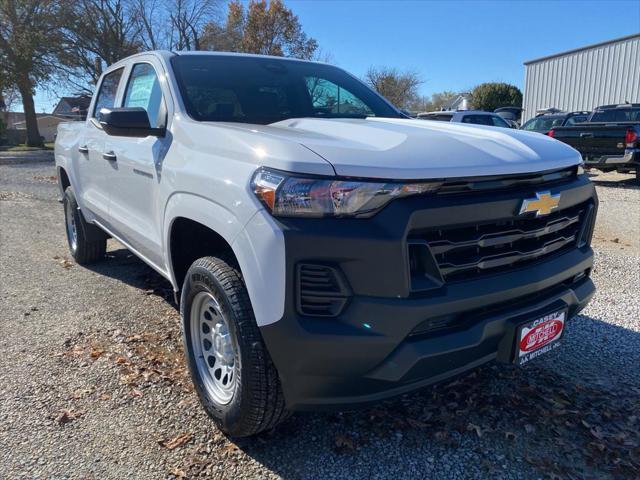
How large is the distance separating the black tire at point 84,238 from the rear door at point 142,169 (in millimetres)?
1360

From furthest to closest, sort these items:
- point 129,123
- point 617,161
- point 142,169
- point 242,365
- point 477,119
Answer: point 477,119 → point 617,161 → point 142,169 → point 129,123 → point 242,365

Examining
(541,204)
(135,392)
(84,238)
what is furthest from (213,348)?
(84,238)

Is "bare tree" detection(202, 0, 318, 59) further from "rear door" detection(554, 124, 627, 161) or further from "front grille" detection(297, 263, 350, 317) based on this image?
"front grille" detection(297, 263, 350, 317)

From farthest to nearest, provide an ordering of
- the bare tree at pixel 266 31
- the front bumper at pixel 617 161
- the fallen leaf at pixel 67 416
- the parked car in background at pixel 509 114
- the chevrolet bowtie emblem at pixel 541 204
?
the bare tree at pixel 266 31, the parked car in background at pixel 509 114, the front bumper at pixel 617 161, the fallen leaf at pixel 67 416, the chevrolet bowtie emblem at pixel 541 204

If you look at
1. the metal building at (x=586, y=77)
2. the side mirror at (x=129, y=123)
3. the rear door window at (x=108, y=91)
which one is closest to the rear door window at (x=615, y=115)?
the metal building at (x=586, y=77)

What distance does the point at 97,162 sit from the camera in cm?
435

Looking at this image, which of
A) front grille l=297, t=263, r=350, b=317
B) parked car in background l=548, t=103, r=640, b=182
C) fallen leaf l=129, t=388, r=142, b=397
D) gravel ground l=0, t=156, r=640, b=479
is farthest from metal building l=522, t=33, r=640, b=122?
front grille l=297, t=263, r=350, b=317

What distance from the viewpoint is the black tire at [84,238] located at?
5.37 meters

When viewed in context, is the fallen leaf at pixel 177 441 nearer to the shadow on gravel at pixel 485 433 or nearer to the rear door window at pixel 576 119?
the shadow on gravel at pixel 485 433

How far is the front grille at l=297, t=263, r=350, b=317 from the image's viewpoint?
1959 mm

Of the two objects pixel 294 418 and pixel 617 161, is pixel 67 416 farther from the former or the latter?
pixel 617 161

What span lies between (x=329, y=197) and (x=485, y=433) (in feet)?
4.97

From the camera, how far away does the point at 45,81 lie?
94.0 ft

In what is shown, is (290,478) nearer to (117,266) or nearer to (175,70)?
(175,70)
